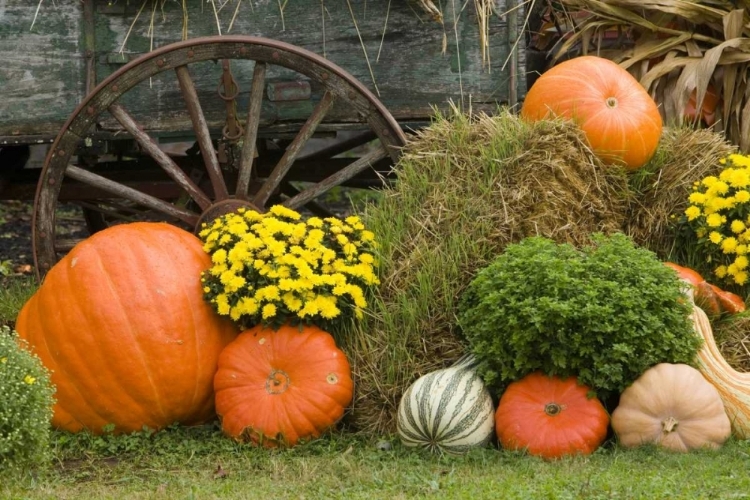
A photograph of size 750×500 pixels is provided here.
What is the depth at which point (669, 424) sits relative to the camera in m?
4.24

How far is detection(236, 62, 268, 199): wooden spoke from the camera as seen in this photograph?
5270 millimetres

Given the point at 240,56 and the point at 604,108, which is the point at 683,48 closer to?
the point at 604,108

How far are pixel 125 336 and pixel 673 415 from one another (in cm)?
225

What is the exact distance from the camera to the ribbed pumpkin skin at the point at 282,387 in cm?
455

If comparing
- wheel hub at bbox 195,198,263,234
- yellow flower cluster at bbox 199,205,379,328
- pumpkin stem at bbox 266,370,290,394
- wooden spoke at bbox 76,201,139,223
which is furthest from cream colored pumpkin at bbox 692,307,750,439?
wooden spoke at bbox 76,201,139,223

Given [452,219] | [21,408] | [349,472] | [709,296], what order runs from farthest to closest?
[452,219] < [709,296] < [349,472] < [21,408]

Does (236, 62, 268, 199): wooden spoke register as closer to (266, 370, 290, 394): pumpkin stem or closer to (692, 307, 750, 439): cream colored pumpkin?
(266, 370, 290, 394): pumpkin stem

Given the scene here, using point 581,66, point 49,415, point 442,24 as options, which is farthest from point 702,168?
point 49,415

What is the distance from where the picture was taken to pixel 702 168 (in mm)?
5371

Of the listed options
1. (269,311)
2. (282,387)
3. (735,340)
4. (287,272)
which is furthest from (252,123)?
(735,340)

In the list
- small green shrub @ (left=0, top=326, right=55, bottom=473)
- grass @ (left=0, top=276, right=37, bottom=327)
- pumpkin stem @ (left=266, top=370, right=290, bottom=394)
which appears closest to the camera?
small green shrub @ (left=0, top=326, right=55, bottom=473)

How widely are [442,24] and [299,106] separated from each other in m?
0.83

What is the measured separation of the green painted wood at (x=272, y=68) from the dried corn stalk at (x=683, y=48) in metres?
0.79

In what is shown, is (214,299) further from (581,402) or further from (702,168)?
(702,168)
